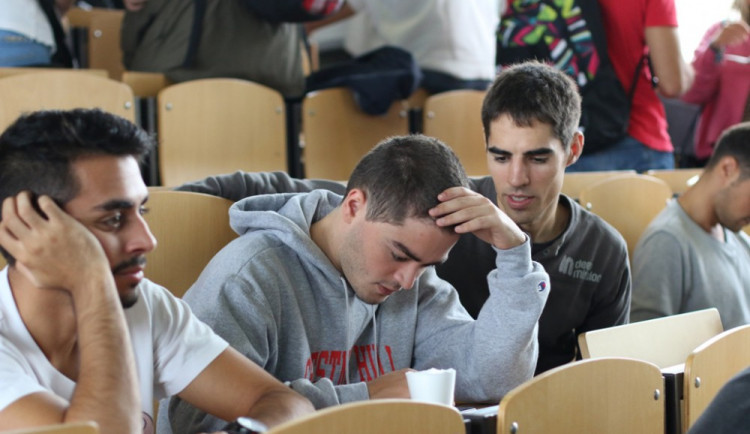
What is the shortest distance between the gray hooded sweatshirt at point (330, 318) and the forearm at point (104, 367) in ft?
1.02

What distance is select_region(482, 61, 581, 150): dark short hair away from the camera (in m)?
2.53

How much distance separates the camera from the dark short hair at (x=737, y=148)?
3.19 meters

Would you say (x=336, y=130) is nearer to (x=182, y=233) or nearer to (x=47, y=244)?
(x=182, y=233)

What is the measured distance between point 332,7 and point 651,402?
91.6 inches

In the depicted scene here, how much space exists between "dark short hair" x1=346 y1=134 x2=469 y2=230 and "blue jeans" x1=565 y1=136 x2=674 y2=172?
2105 mm

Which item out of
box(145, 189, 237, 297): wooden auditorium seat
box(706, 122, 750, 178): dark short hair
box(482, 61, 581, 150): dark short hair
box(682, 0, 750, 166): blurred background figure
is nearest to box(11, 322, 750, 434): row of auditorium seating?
box(482, 61, 581, 150): dark short hair

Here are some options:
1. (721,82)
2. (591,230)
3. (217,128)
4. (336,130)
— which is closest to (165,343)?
(591,230)

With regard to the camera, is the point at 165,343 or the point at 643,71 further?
the point at 643,71

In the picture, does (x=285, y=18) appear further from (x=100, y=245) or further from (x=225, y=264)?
(x=100, y=245)

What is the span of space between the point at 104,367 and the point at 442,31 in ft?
10.1

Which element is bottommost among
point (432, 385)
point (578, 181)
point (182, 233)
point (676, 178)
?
point (676, 178)

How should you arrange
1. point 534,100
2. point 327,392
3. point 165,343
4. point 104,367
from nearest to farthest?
point 104,367 < point 165,343 < point 327,392 < point 534,100

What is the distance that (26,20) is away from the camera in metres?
3.47

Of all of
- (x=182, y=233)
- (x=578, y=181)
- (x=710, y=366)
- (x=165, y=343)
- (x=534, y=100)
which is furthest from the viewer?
(x=578, y=181)
